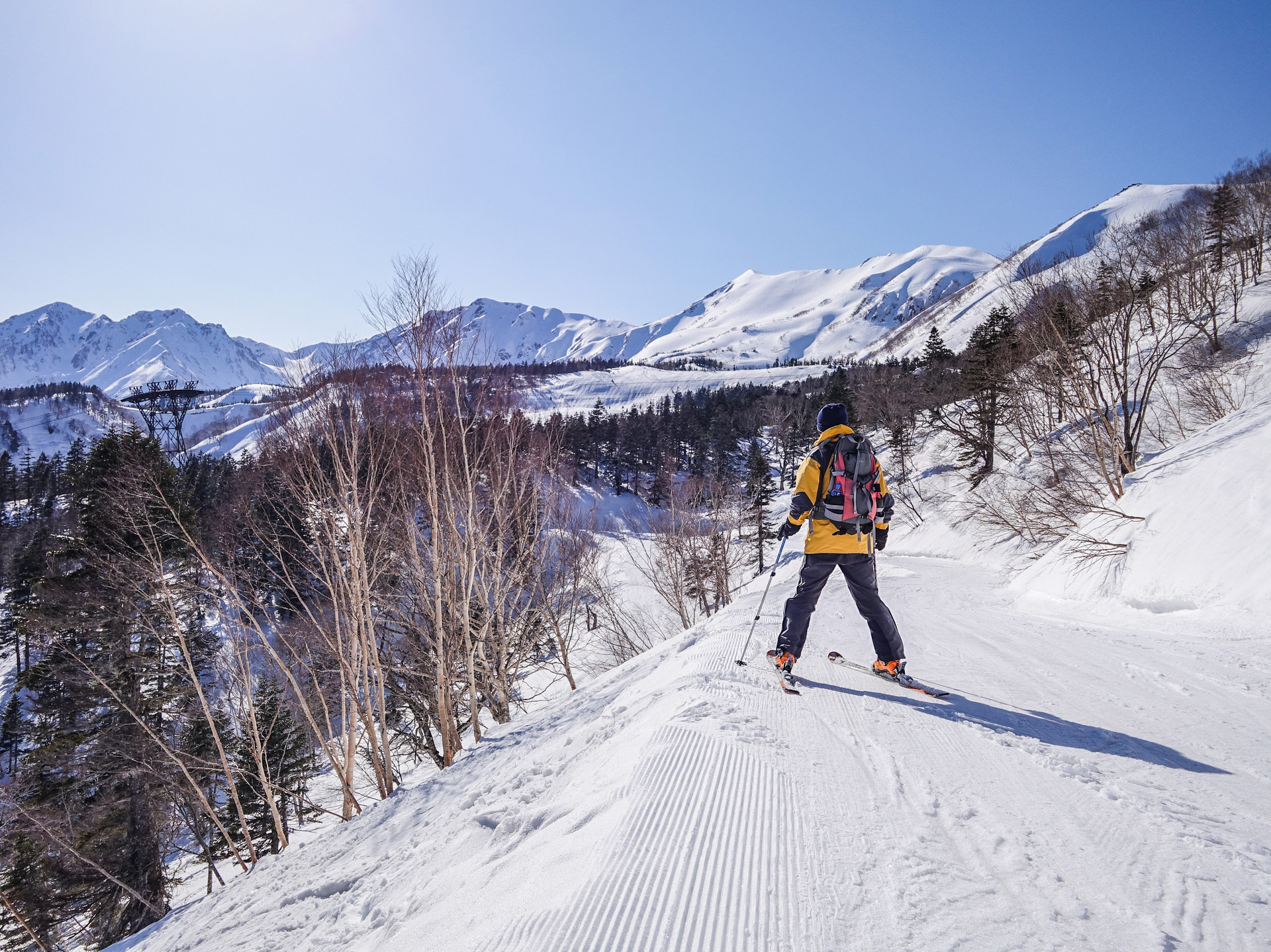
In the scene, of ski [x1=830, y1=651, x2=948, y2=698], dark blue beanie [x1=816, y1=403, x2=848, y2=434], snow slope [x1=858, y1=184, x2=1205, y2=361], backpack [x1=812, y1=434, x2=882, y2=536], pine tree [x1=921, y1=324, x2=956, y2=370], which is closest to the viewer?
ski [x1=830, y1=651, x2=948, y2=698]

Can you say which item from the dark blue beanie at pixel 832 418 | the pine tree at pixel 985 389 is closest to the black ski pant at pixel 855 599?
the dark blue beanie at pixel 832 418

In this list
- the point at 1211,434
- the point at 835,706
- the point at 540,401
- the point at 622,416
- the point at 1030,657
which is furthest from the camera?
the point at 540,401

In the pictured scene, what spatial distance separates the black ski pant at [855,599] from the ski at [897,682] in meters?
0.19

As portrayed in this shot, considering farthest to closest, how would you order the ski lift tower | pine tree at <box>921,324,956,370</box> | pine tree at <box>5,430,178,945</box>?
1. pine tree at <box>921,324,956,370</box>
2. the ski lift tower
3. pine tree at <box>5,430,178,945</box>

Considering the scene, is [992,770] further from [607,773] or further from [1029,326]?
[1029,326]

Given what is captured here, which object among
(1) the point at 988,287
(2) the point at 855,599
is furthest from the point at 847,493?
(1) the point at 988,287

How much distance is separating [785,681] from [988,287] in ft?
679

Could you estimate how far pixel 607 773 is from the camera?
10.0 ft

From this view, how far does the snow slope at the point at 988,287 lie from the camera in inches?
5271

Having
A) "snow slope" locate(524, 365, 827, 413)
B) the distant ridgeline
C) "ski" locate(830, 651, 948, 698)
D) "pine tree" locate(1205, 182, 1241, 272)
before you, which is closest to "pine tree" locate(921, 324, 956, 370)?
"pine tree" locate(1205, 182, 1241, 272)

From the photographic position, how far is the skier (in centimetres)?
418

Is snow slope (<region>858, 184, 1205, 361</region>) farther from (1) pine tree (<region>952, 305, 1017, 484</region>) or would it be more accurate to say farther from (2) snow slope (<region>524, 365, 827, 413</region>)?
(1) pine tree (<region>952, 305, 1017, 484</region>)

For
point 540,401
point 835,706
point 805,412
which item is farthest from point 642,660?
point 540,401

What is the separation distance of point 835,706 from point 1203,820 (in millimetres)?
1826
